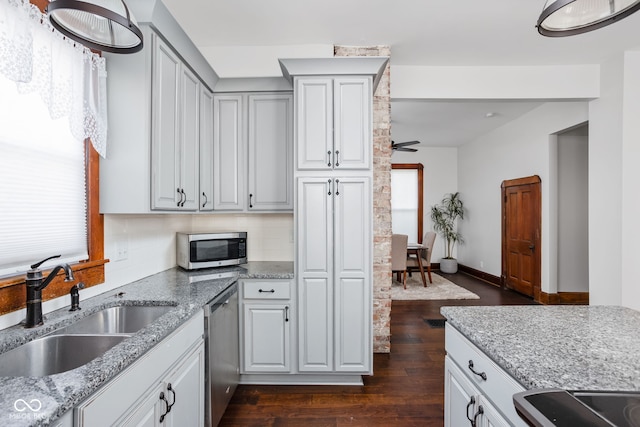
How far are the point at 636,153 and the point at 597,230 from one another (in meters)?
0.84

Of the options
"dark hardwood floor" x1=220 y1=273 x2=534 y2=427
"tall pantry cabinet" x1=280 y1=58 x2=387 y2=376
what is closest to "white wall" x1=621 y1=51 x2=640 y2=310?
"dark hardwood floor" x1=220 y1=273 x2=534 y2=427

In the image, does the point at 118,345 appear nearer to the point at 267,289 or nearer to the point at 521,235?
the point at 267,289

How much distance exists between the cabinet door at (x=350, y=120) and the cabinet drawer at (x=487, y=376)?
4.61ft

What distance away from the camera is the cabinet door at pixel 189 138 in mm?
2230

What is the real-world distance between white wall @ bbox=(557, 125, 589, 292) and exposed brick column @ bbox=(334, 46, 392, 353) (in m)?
3.39

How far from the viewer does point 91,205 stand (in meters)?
1.77

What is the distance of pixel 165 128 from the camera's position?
201 centimetres

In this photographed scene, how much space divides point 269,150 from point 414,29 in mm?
1662

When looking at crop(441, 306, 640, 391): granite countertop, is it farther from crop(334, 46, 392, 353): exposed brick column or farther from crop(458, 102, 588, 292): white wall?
crop(458, 102, 588, 292): white wall

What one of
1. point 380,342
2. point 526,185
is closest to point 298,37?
point 380,342

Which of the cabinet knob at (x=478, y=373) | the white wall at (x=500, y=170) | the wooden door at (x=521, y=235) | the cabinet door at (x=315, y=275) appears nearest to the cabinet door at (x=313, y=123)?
the cabinet door at (x=315, y=275)

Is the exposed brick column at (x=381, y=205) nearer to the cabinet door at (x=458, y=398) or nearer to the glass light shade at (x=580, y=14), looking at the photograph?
the cabinet door at (x=458, y=398)

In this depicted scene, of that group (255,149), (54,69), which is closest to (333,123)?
(255,149)

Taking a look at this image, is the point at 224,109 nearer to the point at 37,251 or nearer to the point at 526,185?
the point at 37,251
